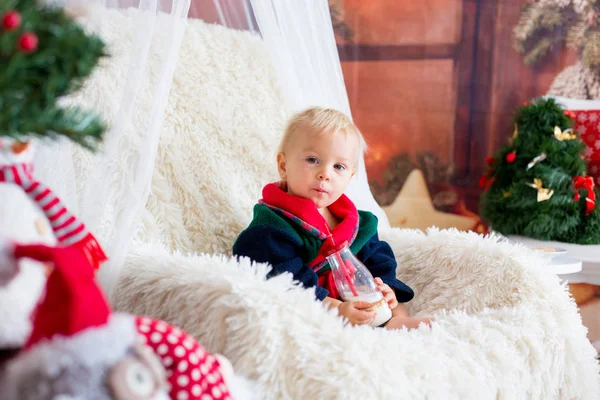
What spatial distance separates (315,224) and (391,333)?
1.29ft

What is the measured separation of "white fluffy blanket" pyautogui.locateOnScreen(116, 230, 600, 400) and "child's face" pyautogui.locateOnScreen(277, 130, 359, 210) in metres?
0.32

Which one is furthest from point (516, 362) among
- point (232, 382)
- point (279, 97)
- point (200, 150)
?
point (279, 97)

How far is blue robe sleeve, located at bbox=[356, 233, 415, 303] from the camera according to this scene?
135 cm

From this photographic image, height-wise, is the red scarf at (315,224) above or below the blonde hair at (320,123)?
below

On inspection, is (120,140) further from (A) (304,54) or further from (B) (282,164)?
(A) (304,54)

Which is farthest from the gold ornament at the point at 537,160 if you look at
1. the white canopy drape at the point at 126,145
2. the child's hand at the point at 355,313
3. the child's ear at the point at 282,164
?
the white canopy drape at the point at 126,145

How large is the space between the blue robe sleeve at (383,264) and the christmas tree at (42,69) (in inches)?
34.1

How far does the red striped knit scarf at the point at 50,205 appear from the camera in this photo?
27.6 inches

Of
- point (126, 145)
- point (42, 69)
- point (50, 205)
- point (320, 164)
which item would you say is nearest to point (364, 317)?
point (320, 164)

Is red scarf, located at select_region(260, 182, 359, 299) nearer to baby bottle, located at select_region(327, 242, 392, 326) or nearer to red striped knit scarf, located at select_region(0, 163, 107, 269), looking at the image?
baby bottle, located at select_region(327, 242, 392, 326)

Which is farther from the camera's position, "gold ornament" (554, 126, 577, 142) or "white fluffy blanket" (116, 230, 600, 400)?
"gold ornament" (554, 126, 577, 142)

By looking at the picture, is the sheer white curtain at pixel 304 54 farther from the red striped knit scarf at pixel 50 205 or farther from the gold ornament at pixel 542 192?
the red striped knit scarf at pixel 50 205

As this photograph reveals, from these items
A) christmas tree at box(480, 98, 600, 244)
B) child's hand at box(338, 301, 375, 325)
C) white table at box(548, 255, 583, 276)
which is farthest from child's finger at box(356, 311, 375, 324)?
christmas tree at box(480, 98, 600, 244)

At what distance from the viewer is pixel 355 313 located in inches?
45.9
